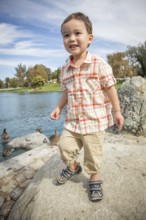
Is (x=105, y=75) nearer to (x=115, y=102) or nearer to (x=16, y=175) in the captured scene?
(x=115, y=102)

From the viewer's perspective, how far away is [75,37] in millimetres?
2588

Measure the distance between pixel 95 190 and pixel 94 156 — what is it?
1.45 ft

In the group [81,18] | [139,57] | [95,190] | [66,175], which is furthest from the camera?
[139,57]

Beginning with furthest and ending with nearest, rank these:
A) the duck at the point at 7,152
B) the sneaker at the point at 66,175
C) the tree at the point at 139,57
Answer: the tree at the point at 139,57 < the duck at the point at 7,152 < the sneaker at the point at 66,175

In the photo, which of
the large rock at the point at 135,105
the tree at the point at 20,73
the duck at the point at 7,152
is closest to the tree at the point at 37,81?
the tree at the point at 20,73

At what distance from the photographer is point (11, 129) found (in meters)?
13.8

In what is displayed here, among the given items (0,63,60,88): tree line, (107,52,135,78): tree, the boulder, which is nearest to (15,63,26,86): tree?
(0,63,60,88): tree line

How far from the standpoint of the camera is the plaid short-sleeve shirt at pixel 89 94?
2.70 m

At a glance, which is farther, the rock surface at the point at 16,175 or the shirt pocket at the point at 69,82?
the rock surface at the point at 16,175

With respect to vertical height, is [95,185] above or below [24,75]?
below

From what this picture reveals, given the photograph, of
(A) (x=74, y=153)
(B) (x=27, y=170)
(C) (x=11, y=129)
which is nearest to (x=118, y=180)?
(A) (x=74, y=153)

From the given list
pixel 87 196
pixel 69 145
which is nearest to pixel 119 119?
pixel 69 145

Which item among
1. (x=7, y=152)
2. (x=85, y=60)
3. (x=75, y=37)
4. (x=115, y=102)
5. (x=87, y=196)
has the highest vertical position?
(x=75, y=37)

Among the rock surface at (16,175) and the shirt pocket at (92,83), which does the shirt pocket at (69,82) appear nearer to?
the shirt pocket at (92,83)
